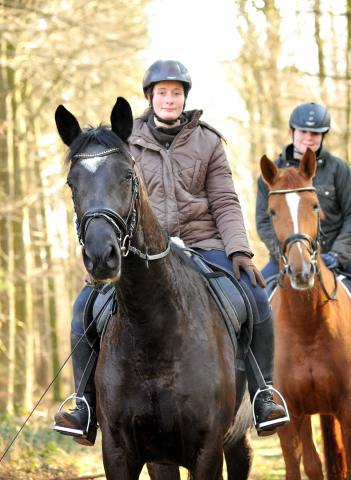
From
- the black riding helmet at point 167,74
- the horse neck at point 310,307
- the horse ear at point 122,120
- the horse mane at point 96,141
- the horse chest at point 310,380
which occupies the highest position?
the black riding helmet at point 167,74

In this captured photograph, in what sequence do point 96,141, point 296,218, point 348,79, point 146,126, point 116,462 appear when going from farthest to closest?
point 348,79 < point 296,218 < point 146,126 < point 116,462 < point 96,141

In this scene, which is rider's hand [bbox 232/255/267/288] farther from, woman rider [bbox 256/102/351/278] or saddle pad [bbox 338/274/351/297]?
saddle pad [bbox 338/274/351/297]

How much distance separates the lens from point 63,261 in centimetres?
1747

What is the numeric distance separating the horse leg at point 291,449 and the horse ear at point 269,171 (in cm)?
250

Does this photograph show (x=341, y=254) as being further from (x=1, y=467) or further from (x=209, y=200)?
(x=1, y=467)

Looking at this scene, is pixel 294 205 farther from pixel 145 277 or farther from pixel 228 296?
pixel 145 277

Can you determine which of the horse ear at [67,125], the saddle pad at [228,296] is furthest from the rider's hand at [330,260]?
the horse ear at [67,125]

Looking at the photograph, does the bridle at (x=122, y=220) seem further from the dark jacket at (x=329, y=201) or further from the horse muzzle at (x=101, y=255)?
the dark jacket at (x=329, y=201)

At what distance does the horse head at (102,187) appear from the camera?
294cm

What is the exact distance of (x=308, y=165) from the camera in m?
6.15

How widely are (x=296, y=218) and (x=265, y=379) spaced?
1.73m

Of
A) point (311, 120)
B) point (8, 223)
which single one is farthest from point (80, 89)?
point (311, 120)

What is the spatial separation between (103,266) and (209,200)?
6.67 feet

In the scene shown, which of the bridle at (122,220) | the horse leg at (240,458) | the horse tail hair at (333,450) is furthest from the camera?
the horse tail hair at (333,450)
